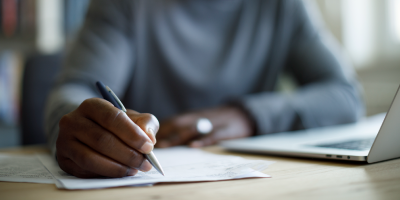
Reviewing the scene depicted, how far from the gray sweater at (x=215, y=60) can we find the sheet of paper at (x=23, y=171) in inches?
11.0

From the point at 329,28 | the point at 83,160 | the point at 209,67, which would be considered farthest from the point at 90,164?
the point at 329,28

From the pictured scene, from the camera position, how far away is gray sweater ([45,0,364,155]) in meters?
0.79

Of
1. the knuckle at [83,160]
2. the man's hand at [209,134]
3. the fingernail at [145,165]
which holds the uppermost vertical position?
the knuckle at [83,160]

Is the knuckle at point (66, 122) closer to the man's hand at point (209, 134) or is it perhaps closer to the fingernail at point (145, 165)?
the fingernail at point (145, 165)

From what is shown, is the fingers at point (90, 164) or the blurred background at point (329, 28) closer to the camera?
the fingers at point (90, 164)

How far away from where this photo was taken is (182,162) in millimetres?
416

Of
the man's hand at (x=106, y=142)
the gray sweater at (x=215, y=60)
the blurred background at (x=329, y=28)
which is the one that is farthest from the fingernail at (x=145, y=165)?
the blurred background at (x=329, y=28)

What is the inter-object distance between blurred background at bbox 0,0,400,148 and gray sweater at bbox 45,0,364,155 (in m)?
0.73

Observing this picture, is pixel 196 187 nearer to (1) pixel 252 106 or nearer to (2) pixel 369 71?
(1) pixel 252 106

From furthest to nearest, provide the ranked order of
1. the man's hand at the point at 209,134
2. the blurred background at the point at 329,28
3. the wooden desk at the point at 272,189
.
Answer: the blurred background at the point at 329,28 → the man's hand at the point at 209,134 → the wooden desk at the point at 272,189

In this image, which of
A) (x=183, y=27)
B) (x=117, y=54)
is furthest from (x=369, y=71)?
(x=117, y=54)

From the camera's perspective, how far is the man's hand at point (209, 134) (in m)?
0.62

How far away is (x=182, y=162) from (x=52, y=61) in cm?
83

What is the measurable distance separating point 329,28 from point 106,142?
192 centimetres
